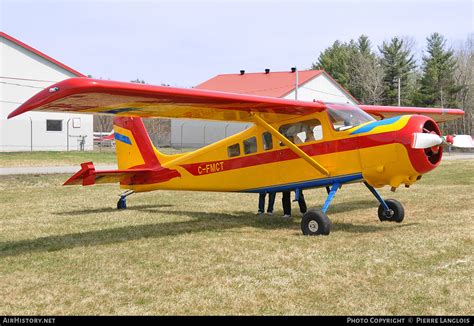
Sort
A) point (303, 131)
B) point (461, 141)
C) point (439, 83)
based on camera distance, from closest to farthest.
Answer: point (461, 141) < point (303, 131) < point (439, 83)

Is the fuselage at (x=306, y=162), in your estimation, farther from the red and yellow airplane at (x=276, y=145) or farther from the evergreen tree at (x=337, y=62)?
the evergreen tree at (x=337, y=62)

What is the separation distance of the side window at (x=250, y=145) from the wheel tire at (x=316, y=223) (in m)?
2.24

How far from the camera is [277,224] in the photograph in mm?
9812

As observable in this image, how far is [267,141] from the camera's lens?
32.6 feet

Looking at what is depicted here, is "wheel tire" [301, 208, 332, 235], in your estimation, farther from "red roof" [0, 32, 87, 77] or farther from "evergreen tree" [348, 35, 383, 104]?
"evergreen tree" [348, 35, 383, 104]

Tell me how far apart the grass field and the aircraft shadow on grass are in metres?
0.02

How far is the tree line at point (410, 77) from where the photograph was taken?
205 feet

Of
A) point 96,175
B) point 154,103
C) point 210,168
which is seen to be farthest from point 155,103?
point 210,168

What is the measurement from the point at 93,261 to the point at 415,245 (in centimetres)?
438

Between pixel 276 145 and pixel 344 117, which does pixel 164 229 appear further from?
pixel 344 117

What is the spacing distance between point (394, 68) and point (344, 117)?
6247cm

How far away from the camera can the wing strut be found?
8898 mm

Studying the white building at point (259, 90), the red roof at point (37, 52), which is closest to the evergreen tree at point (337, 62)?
the white building at point (259, 90)

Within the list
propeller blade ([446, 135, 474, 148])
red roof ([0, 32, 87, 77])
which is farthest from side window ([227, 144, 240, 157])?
red roof ([0, 32, 87, 77])
